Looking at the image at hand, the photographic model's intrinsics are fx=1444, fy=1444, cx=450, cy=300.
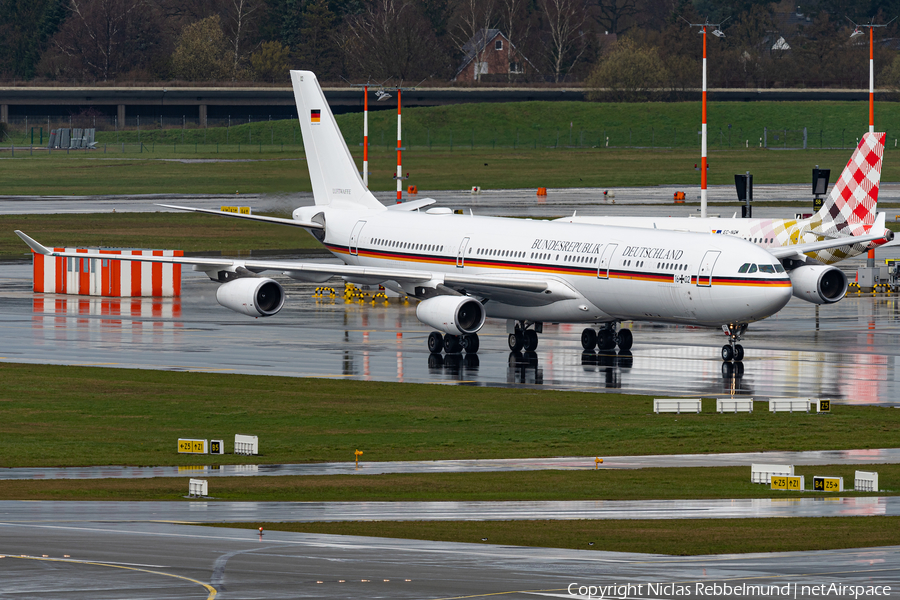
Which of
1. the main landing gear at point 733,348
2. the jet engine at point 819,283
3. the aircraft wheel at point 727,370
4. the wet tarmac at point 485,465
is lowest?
the wet tarmac at point 485,465

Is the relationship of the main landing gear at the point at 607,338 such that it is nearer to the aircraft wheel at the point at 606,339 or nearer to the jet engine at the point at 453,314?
the aircraft wheel at the point at 606,339

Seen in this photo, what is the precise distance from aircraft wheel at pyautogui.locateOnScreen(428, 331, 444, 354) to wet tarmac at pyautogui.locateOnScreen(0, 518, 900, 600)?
2482cm

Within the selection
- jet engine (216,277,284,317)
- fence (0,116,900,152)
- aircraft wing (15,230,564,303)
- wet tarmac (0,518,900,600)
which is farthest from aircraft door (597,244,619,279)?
fence (0,116,900,152)

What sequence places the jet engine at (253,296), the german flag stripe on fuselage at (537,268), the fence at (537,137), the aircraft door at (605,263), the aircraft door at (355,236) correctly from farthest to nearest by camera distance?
1. the fence at (537,137)
2. the aircraft door at (355,236)
3. the jet engine at (253,296)
4. the aircraft door at (605,263)
5. the german flag stripe on fuselage at (537,268)

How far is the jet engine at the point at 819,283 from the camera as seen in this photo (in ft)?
160

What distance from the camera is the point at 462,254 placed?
4978 cm

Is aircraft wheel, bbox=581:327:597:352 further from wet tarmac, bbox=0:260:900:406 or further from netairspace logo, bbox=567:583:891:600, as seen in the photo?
netairspace logo, bbox=567:583:891:600

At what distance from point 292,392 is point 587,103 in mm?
161240

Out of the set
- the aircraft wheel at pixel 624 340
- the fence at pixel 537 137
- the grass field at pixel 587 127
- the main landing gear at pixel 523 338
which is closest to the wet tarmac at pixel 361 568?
the main landing gear at pixel 523 338

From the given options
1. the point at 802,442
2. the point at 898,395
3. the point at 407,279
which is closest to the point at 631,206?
the point at 407,279

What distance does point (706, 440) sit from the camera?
3284 cm

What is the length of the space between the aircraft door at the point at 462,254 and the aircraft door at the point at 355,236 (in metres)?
5.91

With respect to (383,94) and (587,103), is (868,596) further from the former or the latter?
(587,103)

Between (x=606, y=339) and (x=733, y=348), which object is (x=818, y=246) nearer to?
(x=733, y=348)
